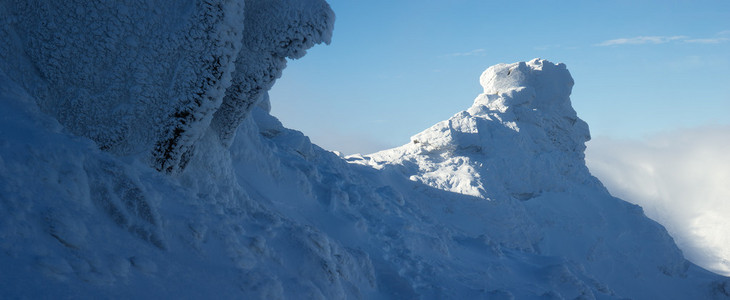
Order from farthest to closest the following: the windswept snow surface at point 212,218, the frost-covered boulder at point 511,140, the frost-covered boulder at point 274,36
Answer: the frost-covered boulder at point 511,140 → the frost-covered boulder at point 274,36 → the windswept snow surface at point 212,218

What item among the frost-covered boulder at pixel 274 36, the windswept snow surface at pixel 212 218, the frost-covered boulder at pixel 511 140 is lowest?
the windswept snow surface at pixel 212 218

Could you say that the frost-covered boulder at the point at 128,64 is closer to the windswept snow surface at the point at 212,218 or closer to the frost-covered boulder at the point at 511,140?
the windswept snow surface at the point at 212,218

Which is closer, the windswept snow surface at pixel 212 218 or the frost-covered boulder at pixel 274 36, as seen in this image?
the windswept snow surface at pixel 212 218

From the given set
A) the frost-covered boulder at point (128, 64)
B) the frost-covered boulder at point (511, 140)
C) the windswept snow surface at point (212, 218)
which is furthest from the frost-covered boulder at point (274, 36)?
the frost-covered boulder at point (511, 140)

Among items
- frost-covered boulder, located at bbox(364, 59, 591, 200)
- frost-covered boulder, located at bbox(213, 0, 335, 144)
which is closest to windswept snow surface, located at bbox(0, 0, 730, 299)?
frost-covered boulder, located at bbox(213, 0, 335, 144)

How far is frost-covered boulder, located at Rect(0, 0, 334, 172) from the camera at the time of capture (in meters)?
5.00

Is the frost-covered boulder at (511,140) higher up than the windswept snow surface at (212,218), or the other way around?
the frost-covered boulder at (511,140)

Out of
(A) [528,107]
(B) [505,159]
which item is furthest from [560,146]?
(B) [505,159]

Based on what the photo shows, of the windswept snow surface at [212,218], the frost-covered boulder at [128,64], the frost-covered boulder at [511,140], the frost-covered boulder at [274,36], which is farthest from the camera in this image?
the frost-covered boulder at [511,140]

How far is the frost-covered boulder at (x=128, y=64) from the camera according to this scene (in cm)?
500

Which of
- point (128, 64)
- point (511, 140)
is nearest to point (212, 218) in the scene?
point (128, 64)

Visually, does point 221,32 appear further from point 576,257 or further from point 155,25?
point 576,257

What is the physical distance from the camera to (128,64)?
5148 millimetres

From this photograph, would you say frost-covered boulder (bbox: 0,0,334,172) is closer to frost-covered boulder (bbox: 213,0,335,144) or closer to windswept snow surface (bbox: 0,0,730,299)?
windswept snow surface (bbox: 0,0,730,299)
